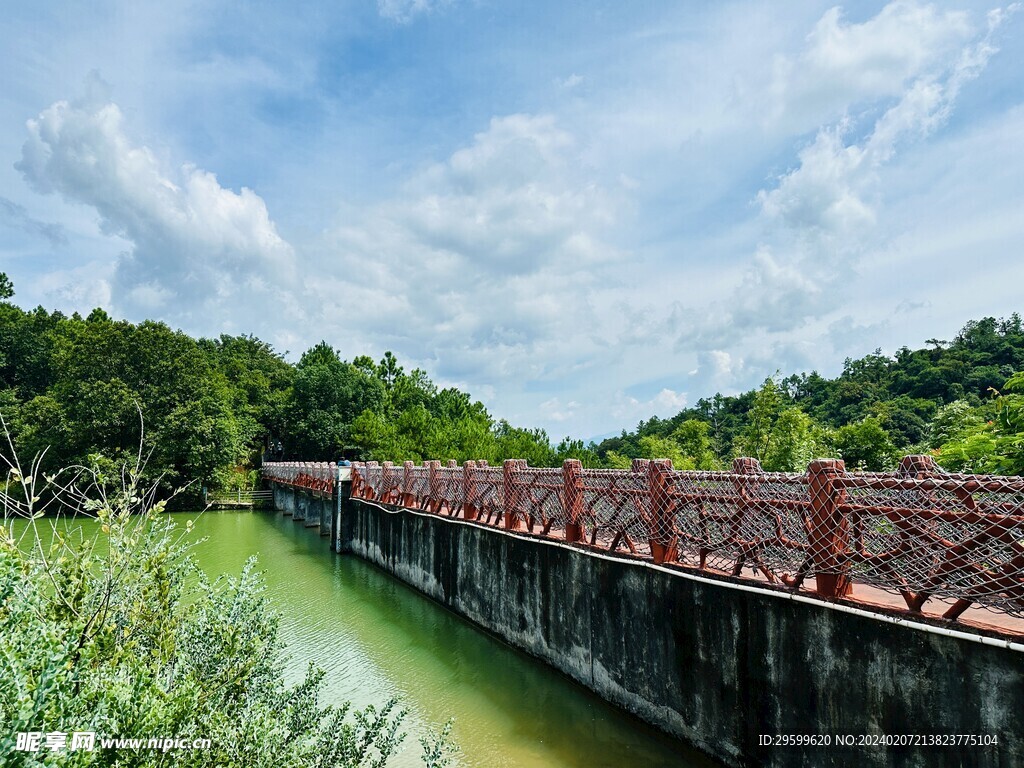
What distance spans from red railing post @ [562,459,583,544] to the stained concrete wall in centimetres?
24

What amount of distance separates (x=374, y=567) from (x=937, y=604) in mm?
13173

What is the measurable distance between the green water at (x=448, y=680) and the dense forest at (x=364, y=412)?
3.83 meters

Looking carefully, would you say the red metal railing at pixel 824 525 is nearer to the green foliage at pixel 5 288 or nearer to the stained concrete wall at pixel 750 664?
the stained concrete wall at pixel 750 664

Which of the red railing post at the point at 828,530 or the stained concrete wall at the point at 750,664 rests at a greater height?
the red railing post at the point at 828,530

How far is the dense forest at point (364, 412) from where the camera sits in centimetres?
1875

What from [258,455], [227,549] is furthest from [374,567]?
[258,455]

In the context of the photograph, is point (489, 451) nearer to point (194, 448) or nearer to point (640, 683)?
point (194, 448)

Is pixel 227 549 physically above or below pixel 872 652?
below

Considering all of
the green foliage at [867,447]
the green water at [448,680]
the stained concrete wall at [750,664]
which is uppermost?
the green foliage at [867,447]

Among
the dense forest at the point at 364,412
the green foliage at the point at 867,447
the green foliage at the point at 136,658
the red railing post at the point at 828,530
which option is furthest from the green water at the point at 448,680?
the green foliage at the point at 867,447

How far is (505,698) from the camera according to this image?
706 centimetres

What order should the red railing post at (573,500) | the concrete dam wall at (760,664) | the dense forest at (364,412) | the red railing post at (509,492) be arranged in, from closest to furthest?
A: the concrete dam wall at (760,664) → the red railing post at (573,500) → the red railing post at (509,492) → the dense forest at (364,412)

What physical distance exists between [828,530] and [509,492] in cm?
A: 521

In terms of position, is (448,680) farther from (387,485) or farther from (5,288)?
(5,288)
